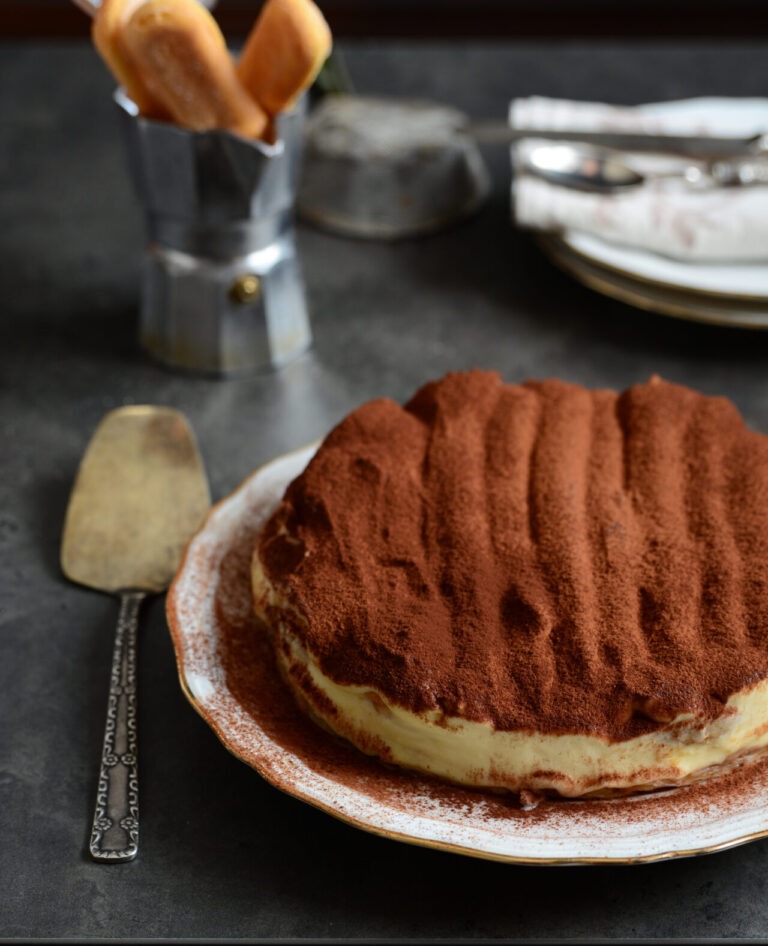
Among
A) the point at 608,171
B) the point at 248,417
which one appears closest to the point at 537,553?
the point at 248,417

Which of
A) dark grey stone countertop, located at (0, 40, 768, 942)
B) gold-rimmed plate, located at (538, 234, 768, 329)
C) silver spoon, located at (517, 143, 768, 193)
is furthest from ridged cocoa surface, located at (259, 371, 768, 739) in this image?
silver spoon, located at (517, 143, 768, 193)

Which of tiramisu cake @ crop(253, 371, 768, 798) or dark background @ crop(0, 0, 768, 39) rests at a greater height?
tiramisu cake @ crop(253, 371, 768, 798)

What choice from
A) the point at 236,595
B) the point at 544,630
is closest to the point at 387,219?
the point at 236,595

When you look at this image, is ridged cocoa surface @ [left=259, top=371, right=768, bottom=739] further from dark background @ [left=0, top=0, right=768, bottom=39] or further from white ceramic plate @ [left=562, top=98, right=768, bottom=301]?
dark background @ [left=0, top=0, right=768, bottom=39]

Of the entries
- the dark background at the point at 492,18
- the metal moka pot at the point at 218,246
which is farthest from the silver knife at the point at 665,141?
the dark background at the point at 492,18

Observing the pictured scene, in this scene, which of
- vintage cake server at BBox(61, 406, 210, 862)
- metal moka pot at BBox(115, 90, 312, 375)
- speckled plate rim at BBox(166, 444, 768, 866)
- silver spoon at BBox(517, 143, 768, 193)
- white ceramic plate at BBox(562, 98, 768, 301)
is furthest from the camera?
silver spoon at BBox(517, 143, 768, 193)

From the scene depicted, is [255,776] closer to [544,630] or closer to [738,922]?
[544,630]

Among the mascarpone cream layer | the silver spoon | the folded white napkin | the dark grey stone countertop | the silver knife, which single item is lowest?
the dark grey stone countertop
